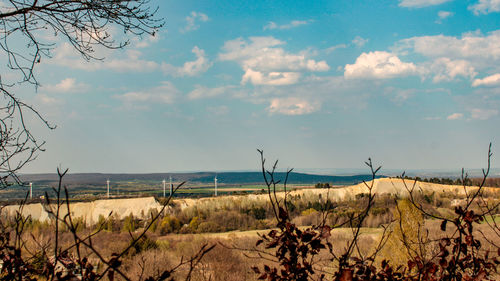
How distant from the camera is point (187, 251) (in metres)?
11.0

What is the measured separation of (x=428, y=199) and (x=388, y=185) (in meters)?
6.89

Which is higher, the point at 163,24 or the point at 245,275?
the point at 163,24

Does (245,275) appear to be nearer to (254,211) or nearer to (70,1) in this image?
(70,1)

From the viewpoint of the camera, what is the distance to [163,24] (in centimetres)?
430

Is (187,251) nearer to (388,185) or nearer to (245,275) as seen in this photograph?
(245,275)

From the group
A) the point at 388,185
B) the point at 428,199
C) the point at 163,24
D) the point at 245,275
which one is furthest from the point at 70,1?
the point at 388,185

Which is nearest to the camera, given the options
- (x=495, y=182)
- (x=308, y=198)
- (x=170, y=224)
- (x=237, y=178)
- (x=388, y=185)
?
(x=170, y=224)

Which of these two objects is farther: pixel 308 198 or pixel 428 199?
pixel 308 198

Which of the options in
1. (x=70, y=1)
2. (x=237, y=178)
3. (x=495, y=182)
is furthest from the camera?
(x=237, y=178)

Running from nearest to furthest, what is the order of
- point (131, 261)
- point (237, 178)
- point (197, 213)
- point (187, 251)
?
point (131, 261) < point (187, 251) < point (197, 213) < point (237, 178)

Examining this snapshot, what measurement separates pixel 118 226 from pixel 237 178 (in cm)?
12287

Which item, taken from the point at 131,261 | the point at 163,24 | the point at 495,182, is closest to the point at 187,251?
the point at 131,261

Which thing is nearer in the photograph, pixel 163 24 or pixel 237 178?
pixel 163 24

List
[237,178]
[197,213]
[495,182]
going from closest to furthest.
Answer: [197,213], [495,182], [237,178]
